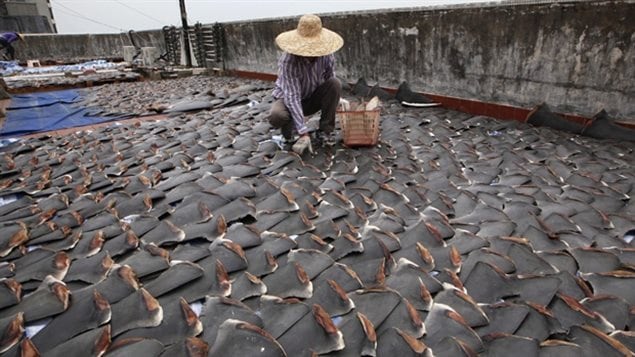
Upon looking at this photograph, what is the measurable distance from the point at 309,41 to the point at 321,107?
74cm

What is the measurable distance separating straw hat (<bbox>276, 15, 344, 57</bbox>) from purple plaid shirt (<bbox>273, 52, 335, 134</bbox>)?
0.15 m

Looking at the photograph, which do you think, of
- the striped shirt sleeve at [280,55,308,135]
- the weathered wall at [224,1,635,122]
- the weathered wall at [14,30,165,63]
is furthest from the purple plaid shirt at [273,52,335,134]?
the weathered wall at [14,30,165,63]

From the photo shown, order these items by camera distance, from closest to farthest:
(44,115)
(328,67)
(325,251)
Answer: (325,251), (328,67), (44,115)

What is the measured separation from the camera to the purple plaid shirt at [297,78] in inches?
118

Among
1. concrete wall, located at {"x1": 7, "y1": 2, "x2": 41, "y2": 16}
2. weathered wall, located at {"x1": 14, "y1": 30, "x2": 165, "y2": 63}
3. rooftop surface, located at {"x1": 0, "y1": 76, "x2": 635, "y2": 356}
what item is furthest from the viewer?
concrete wall, located at {"x1": 7, "y1": 2, "x2": 41, "y2": 16}

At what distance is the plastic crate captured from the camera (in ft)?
9.88

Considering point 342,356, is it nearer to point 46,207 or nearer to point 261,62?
point 46,207

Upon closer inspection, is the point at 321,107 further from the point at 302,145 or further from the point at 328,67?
the point at 302,145

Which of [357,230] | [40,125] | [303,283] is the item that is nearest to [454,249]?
[357,230]

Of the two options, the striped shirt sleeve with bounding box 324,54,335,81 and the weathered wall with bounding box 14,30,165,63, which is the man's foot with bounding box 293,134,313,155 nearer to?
the striped shirt sleeve with bounding box 324,54,335,81

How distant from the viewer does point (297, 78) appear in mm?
3084

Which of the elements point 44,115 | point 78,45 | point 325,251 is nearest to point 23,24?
point 78,45

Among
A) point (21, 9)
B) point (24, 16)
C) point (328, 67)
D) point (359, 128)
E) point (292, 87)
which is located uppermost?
point (21, 9)

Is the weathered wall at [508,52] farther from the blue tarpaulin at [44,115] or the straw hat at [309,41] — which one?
the blue tarpaulin at [44,115]
